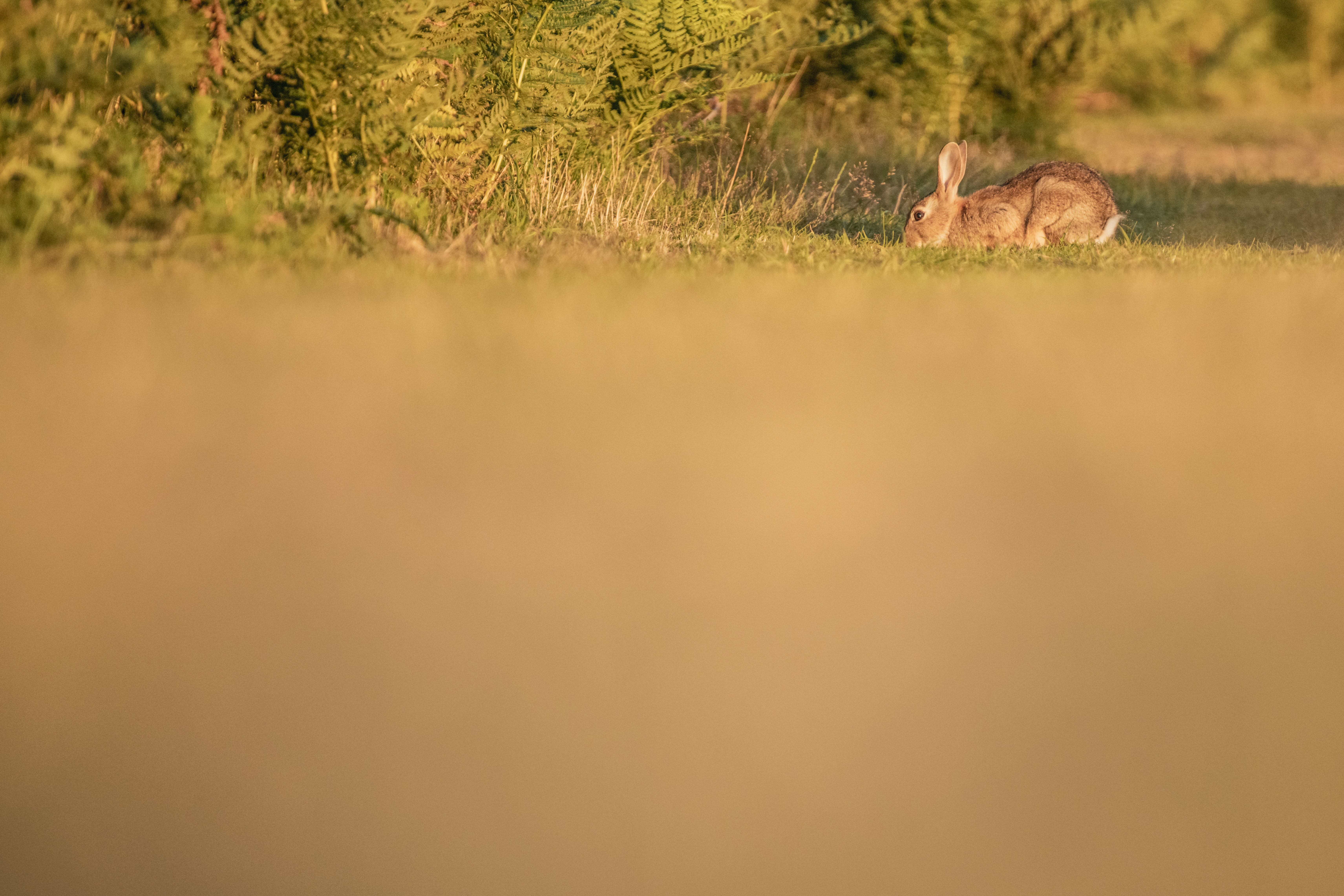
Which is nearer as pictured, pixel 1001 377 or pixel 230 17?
pixel 1001 377

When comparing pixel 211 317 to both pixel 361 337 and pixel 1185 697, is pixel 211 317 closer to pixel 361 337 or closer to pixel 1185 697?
pixel 361 337

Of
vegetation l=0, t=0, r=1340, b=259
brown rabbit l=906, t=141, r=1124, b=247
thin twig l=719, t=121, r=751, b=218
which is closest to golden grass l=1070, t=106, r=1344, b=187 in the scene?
vegetation l=0, t=0, r=1340, b=259

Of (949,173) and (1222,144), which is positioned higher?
(1222,144)

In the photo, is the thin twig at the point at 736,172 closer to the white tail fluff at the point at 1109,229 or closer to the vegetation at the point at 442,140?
the vegetation at the point at 442,140

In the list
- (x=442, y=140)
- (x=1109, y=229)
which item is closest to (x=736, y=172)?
(x=1109, y=229)

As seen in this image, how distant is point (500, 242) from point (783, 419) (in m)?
2.97

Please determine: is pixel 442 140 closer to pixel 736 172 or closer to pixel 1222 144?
pixel 736 172

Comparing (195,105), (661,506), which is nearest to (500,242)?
(195,105)

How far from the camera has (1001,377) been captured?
4816 mm

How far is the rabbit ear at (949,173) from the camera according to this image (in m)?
8.88

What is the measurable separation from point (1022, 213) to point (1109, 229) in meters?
0.48

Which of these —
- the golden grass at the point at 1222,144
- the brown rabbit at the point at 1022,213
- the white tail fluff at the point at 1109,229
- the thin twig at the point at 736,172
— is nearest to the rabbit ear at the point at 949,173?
the brown rabbit at the point at 1022,213

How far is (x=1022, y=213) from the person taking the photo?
883 centimetres

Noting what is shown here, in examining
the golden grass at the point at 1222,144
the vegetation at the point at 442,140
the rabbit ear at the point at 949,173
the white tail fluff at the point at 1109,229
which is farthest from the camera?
the golden grass at the point at 1222,144
